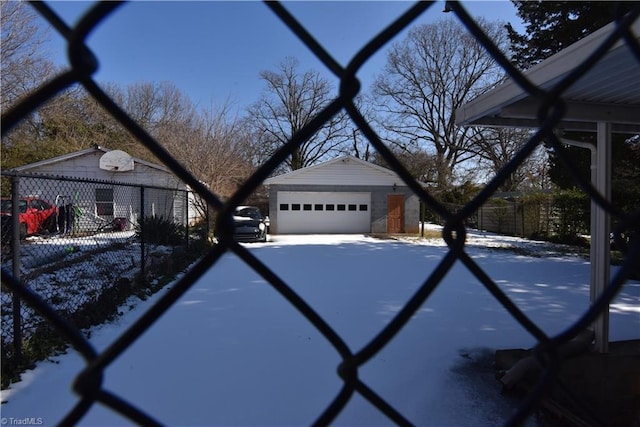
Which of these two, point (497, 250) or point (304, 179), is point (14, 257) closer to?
point (497, 250)

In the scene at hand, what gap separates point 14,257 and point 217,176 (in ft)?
37.9

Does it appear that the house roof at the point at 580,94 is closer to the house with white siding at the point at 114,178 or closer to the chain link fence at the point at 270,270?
the chain link fence at the point at 270,270

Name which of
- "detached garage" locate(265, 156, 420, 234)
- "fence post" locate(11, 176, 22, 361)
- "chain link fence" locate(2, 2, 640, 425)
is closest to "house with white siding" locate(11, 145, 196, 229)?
"detached garage" locate(265, 156, 420, 234)

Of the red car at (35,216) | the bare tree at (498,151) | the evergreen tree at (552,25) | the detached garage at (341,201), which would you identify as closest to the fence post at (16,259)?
the red car at (35,216)

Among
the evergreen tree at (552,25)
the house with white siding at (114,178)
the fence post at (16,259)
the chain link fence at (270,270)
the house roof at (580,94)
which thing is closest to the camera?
the chain link fence at (270,270)

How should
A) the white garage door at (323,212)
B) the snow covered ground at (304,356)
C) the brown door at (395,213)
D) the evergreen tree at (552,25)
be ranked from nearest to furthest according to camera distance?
the snow covered ground at (304,356) < the evergreen tree at (552,25) < the white garage door at (323,212) < the brown door at (395,213)

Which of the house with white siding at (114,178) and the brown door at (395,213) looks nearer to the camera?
the house with white siding at (114,178)

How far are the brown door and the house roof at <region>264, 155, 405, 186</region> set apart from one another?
0.69 metres

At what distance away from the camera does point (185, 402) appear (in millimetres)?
2658

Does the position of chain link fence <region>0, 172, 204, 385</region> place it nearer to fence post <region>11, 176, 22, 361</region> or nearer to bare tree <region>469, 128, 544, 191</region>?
fence post <region>11, 176, 22, 361</region>

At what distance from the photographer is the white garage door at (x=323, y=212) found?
17.4 m

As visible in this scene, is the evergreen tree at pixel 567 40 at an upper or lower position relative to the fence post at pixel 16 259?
upper

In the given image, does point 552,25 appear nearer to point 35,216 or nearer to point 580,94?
point 580,94

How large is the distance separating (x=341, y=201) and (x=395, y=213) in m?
2.71
